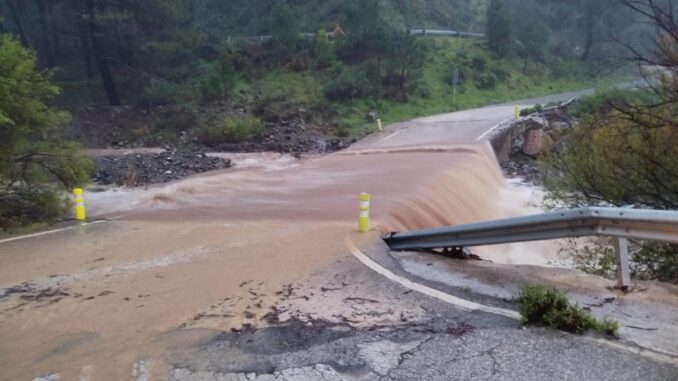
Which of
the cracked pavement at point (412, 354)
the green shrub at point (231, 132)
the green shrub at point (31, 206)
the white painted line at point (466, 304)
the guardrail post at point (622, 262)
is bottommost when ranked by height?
the cracked pavement at point (412, 354)

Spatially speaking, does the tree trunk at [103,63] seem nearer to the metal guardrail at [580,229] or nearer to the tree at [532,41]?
the tree at [532,41]

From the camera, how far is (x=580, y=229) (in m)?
6.24

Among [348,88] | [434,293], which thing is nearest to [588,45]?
[348,88]

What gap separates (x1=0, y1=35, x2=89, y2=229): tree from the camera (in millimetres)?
12438

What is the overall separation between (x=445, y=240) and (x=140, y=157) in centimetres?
1864

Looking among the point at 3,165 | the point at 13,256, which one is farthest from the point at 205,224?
the point at 3,165

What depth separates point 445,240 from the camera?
26.7 ft

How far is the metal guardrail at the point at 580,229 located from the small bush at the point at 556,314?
109 cm

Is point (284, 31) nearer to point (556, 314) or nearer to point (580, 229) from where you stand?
point (580, 229)

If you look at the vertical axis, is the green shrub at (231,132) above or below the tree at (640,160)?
above

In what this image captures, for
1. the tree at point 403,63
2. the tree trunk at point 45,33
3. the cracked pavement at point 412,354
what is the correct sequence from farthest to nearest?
1. the tree trunk at point 45,33
2. the tree at point 403,63
3. the cracked pavement at point 412,354

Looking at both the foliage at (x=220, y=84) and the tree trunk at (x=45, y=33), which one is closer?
the foliage at (x=220, y=84)

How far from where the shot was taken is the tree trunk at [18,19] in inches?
1563

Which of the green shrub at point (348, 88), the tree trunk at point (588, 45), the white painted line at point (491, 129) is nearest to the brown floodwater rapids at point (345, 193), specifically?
the white painted line at point (491, 129)
